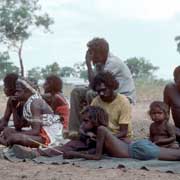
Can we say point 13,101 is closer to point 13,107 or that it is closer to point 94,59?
point 13,107

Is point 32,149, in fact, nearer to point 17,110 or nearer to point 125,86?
point 17,110

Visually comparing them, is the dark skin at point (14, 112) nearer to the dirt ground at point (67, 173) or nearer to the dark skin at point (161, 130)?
the dirt ground at point (67, 173)

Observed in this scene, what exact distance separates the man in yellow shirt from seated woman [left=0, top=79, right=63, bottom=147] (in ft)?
2.09

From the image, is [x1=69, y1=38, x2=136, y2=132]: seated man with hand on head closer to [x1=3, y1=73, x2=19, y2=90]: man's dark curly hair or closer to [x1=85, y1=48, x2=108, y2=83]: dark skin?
[x1=85, y1=48, x2=108, y2=83]: dark skin

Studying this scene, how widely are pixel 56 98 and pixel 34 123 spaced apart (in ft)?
4.34

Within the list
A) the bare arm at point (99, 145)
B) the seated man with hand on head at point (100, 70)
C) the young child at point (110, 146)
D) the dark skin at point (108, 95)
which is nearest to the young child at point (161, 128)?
the young child at point (110, 146)

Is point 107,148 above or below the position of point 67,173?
above

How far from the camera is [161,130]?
20.2 feet

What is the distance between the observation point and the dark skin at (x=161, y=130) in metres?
6.06

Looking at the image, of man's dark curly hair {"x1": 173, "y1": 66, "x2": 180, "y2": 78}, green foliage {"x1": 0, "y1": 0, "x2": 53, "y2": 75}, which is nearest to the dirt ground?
man's dark curly hair {"x1": 173, "y1": 66, "x2": 180, "y2": 78}

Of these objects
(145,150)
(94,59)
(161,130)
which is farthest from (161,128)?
(94,59)

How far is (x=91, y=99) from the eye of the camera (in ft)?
22.9

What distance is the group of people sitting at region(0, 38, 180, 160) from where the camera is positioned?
19.2 feet

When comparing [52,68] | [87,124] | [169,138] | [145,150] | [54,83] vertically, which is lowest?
[145,150]
